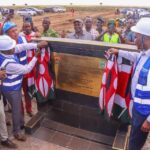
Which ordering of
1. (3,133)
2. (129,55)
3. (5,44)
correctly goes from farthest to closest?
1. (3,133)
2. (5,44)
3. (129,55)

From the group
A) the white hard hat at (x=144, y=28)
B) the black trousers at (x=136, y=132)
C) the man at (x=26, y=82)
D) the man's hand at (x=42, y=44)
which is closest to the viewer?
the white hard hat at (x=144, y=28)

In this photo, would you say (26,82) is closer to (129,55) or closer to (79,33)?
(79,33)

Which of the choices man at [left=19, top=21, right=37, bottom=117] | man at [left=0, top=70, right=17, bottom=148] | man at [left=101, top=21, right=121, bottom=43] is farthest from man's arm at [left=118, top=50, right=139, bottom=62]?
man at [left=101, top=21, right=121, bottom=43]

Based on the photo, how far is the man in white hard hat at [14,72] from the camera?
424 cm

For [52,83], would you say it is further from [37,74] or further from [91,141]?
[91,141]

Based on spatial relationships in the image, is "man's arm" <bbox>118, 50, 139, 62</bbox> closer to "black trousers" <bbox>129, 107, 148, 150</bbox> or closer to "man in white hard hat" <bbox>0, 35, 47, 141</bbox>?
"black trousers" <bbox>129, 107, 148, 150</bbox>

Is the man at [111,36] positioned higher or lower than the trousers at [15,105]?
higher

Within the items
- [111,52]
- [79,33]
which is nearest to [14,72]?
[111,52]

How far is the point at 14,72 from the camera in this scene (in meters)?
4.28

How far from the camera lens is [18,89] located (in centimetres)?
455

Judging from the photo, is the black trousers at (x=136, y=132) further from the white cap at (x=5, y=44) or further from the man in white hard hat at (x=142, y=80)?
the white cap at (x=5, y=44)

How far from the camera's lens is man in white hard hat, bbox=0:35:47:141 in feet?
13.9

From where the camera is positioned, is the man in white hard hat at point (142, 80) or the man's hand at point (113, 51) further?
the man's hand at point (113, 51)

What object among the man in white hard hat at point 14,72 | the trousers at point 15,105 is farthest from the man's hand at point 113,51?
the trousers at point 15,105
